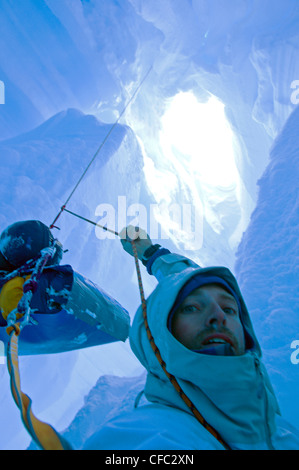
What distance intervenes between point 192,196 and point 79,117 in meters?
8.69

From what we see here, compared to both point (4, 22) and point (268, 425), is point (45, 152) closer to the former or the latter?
point (4, 22)

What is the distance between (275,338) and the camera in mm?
3326

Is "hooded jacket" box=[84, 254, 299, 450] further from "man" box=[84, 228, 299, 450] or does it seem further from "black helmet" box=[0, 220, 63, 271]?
"black helmet" box=[0, 220, 63, 271]

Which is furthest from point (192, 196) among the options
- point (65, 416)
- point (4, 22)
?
point (65, 416)

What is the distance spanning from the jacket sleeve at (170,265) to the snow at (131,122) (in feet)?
6.89

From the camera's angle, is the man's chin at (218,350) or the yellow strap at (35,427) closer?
the yellow strap at (35,427)

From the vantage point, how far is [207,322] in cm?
92

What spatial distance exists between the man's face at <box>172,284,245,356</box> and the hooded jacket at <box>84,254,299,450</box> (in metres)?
0.08

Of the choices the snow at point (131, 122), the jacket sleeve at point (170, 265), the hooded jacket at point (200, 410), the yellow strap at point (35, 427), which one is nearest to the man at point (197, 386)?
the hooded jacket at point (200, 410)

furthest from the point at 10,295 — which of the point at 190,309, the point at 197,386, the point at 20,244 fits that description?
the point at 197,386

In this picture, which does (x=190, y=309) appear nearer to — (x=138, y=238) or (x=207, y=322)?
(x=207, y=322)

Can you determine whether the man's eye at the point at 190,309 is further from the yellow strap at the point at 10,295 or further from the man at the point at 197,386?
the yellow strap at the point at 10,295

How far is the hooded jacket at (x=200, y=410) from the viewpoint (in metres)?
0.65

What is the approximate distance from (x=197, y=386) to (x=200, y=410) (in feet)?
0.21
